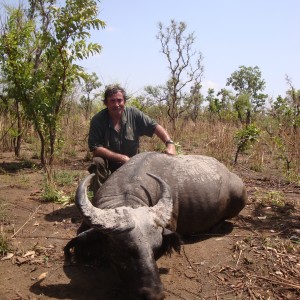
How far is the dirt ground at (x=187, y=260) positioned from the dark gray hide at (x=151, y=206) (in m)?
0.33

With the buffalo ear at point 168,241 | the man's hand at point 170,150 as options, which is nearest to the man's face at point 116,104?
the man's hand at point 170,150

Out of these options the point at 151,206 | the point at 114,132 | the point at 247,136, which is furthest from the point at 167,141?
the point at 247,136

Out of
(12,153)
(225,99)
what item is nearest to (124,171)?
(12,153)

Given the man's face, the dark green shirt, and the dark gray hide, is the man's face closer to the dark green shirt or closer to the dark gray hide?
the dark green shirt

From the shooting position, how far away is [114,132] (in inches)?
209

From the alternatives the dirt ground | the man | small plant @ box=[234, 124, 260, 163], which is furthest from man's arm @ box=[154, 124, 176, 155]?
small plant @ box=[234, 124, 260, 163]

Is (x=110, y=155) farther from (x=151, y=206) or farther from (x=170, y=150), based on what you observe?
(x=151, y=206)

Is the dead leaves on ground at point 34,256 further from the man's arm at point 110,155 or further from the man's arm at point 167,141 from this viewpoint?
the man's arm at point 167,141

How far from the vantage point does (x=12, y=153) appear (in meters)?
9.68

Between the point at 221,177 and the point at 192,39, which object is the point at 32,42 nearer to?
the point at 221,177

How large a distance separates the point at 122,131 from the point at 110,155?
1.81 feet

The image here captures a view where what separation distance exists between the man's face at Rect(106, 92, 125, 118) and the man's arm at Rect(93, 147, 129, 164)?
1.89ft

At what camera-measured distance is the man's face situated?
5121 millimetres

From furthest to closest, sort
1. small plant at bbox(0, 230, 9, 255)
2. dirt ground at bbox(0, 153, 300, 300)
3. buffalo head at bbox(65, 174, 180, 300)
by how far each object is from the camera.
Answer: small plant at bbox(0, 230, 9, 255) < dirt ground at bbox(0, 153, 300, 300) < buffalo head at bbox(65, 174, 180, 300)
